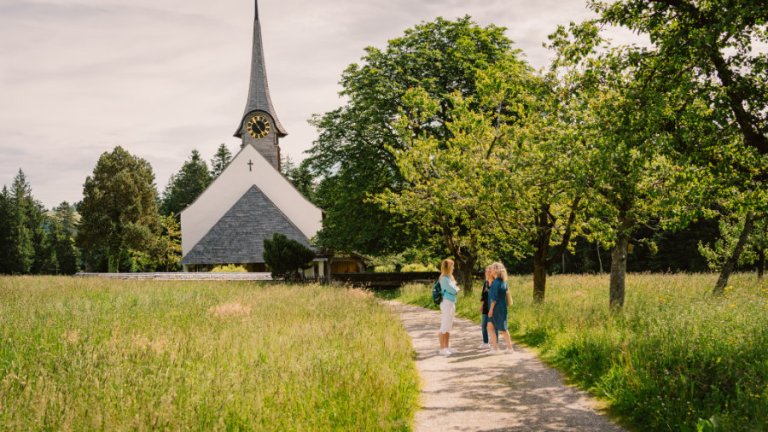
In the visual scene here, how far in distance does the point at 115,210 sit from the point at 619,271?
5125cm

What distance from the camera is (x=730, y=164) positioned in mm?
7871

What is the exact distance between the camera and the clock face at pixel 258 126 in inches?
2028

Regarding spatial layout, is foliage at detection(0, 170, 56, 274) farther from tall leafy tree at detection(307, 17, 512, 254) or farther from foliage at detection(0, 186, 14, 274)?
tall leafy tree at detection(307, 17, 512, 254)

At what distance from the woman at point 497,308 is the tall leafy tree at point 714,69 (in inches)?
154

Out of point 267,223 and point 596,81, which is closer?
point 596,81

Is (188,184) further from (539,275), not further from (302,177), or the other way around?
(539,275)

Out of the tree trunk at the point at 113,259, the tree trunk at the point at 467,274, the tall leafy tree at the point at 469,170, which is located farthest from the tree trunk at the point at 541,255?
the tree trunk at the point at 113,259

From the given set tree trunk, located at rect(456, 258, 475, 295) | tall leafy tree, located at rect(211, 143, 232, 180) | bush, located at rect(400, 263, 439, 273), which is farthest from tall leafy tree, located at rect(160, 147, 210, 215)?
tree trunk, located at rect(456, 258, 475, 295)

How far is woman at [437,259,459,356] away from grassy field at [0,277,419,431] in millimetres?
864

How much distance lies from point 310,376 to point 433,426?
1.53 meters

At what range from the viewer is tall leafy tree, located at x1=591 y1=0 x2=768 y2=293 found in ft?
23.8

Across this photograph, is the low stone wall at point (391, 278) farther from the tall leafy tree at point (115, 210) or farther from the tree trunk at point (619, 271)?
the tall leafy tree at point (115, 210)

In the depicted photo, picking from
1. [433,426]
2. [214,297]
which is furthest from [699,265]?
[433,426]

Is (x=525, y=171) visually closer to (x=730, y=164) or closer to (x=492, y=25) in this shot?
(x=730, y=164)
